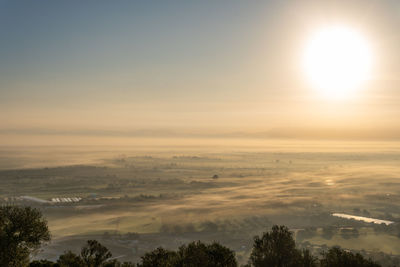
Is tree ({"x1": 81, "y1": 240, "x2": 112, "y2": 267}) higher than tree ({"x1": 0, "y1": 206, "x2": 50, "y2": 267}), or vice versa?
tree ({"x1": 0, "y1": 206, "x2": 50, "y2": 267})

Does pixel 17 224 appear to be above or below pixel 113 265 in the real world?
above

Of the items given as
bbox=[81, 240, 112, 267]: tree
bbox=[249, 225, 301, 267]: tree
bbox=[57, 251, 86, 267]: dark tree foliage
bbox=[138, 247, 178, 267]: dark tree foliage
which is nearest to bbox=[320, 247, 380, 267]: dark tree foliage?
bbox=[249, 225, 301, 267]: tree

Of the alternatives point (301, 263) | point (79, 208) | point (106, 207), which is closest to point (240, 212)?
point (106, 207)

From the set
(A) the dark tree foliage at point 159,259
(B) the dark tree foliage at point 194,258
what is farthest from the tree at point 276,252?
(A) the dark tree foliage at point 159,259

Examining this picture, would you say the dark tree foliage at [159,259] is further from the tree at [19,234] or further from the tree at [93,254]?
the tree at [19,234]

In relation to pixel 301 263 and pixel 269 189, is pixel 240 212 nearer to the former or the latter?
pixel 269 189

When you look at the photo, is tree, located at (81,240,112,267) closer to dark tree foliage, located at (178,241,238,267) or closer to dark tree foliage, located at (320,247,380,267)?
dark tree foliage, located at (178,241,238,267)

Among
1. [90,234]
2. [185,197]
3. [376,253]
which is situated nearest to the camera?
[376,253]

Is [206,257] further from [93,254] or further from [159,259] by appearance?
[93,254]
